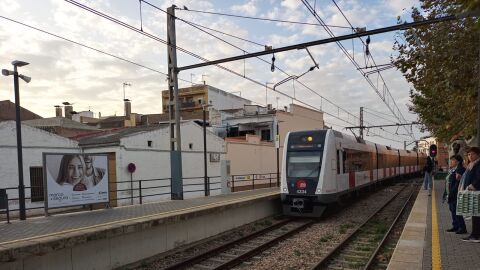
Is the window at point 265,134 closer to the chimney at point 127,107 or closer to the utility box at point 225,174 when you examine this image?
the utility box at point 225,174

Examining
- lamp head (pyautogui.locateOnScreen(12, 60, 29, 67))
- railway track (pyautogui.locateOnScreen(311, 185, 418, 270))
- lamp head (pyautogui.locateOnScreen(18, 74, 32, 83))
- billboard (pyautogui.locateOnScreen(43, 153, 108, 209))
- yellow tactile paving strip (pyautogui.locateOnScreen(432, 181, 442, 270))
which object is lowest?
railway track (pyautogui.locateOnScreen(311, 185, 418, 270))

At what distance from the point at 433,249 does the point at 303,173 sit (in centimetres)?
749

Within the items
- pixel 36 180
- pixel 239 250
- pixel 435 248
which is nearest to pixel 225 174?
pixel 36 180

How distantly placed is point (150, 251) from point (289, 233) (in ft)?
14.2

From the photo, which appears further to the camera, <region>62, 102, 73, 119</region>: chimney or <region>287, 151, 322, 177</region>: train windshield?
<region>62, 102, 73, 119</region>: chimney

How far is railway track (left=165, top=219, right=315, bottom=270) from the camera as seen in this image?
30.7ft

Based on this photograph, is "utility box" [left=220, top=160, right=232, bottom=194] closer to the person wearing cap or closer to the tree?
the tree

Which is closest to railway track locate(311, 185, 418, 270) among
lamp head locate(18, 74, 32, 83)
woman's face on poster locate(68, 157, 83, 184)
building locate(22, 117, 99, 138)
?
woman's face on poster locate(68, 157, 83, 184)

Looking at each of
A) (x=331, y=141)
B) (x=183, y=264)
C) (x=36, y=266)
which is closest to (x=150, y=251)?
(x=183, y=264)

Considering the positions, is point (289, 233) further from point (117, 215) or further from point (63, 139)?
point (63, 139)

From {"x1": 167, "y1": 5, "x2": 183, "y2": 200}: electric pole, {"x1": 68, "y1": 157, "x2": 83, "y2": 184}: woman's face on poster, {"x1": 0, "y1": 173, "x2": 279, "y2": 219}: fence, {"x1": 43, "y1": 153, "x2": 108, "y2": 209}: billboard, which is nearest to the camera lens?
{"x1": 43, "y1": 153, "x2": 108, "y2": 209}: billboard

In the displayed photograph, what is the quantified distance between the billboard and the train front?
639 cm

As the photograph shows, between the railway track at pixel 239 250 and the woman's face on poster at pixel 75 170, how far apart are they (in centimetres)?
420

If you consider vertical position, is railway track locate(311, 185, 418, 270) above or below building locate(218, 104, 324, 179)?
below
